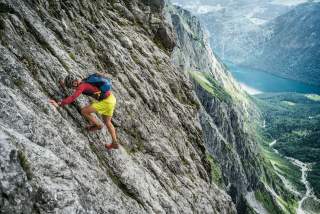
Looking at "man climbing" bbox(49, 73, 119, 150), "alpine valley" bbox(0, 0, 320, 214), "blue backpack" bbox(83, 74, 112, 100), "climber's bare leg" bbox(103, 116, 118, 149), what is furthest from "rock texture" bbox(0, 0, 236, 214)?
"blue backpack" bbox(83, 74, 112, 100)

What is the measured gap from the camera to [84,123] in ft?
84.0

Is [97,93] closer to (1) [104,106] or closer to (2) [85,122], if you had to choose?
(1) [104,106]

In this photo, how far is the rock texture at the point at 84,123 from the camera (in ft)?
59.5

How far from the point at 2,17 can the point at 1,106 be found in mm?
8083

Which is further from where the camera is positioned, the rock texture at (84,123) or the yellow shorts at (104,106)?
the yellow shorts at (104,106)

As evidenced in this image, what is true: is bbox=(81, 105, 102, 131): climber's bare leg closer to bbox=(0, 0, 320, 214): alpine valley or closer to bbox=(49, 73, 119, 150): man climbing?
bbox=(49, 73, 119, 150): man climbing

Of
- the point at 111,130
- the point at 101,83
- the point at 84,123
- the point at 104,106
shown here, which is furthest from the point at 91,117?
the point at 101,83

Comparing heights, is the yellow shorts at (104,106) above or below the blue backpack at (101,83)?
below

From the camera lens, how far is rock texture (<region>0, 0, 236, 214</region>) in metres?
18.1

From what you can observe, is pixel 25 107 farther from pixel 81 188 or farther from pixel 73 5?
pixel 73 5

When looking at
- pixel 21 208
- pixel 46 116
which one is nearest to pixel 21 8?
pixel 46 116

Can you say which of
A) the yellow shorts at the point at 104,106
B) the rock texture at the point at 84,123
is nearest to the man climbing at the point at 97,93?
the yellow shorts at the point at 104,106

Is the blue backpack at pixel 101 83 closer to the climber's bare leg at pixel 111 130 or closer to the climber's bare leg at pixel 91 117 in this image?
the climber's bare leg at pixel 91 117

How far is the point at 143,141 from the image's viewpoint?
34.0 metres
